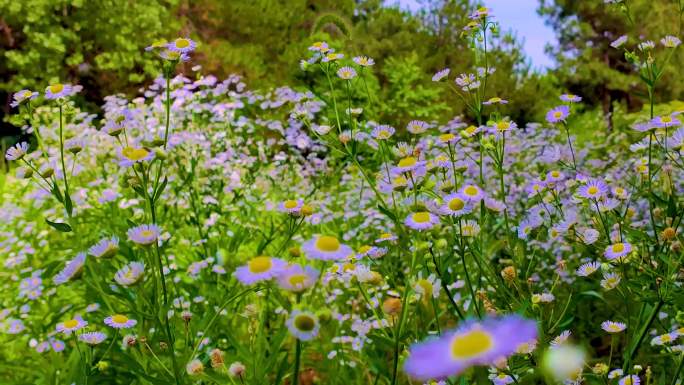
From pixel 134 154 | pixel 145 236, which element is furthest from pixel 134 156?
pixel 145 236

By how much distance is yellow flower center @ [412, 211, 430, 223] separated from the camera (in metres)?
1.08

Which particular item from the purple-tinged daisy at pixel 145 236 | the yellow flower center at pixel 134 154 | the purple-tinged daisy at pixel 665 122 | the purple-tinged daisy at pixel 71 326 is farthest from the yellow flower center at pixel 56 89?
the purple-tinged daisy at pixel 665 122

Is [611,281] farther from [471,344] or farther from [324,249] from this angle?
[471,344]

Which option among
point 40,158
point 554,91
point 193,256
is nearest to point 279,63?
point 554,91

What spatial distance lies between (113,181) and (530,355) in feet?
10.7

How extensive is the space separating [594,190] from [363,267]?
0.66m

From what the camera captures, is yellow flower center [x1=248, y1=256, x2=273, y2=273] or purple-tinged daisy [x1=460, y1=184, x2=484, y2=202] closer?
yellow flower center [x1=248, y1=256, x2=273, y2=273]

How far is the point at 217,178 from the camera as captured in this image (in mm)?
3281

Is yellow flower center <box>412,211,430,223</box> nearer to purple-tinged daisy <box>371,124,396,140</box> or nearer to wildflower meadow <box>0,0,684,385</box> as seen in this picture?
wildflower meadow <box>0,0,684,385</box>

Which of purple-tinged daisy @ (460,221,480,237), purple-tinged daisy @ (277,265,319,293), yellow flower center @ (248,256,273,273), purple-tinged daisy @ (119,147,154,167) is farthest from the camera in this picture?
purple-tinged daisy @ (460,221,480,237)

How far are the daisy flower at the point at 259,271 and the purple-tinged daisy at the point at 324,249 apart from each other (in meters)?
0.04

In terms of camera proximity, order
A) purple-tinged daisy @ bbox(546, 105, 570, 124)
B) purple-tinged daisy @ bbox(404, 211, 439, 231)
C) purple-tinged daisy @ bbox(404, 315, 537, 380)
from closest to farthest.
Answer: purple-tinged daisy @ bbox(404, 315, 537, 380), purple-tinged daisy @ bbox(404, 211, 439, 231), purple-tinged daisy @ bbox(546, 105, 570, 124)

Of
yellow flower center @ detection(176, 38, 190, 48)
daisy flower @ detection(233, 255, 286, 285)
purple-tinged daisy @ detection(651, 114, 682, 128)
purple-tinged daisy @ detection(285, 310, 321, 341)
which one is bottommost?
purple-tinged daisy @ detection(285, 310, 321, 341)

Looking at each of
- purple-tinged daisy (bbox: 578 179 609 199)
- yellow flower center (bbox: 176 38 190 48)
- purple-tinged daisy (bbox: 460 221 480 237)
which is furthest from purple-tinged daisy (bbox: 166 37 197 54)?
purple-tinged daisy (bbox: 578 179 609 199)
